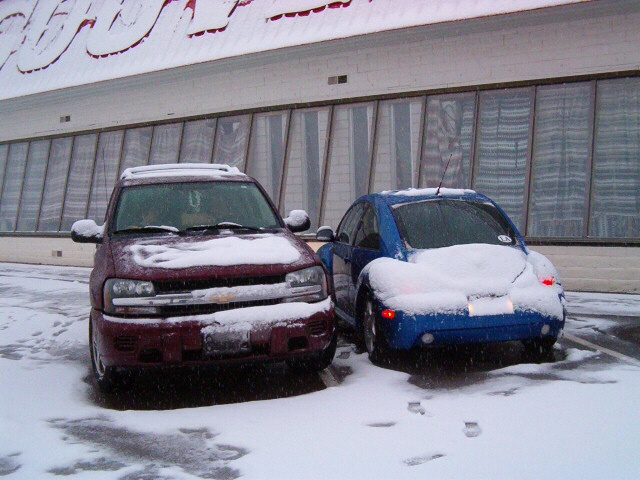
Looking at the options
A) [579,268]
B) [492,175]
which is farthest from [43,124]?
[579,268]

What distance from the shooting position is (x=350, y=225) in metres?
8.22

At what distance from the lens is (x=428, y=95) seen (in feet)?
43.8

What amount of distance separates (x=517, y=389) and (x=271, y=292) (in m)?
1.93

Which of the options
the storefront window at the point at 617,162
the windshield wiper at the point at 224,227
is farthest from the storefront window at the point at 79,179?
the windshield wiper at the point at 224,227

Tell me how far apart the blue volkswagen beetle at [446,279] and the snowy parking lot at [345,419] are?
339mm

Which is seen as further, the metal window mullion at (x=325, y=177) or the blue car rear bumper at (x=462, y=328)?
the metal window mullion at (x=325, y=177)

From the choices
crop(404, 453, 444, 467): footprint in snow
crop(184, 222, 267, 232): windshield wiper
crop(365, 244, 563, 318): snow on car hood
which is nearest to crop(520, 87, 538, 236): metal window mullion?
crop(365, 244, 563, 318): snow on car hood

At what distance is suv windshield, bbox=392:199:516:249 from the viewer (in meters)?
6.76

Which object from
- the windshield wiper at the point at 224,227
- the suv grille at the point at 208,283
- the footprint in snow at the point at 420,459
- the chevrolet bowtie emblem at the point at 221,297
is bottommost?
the footprint in snow at the point at 420,459

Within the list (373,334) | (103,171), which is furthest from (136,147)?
(373,334)

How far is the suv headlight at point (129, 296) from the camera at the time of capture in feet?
17.6

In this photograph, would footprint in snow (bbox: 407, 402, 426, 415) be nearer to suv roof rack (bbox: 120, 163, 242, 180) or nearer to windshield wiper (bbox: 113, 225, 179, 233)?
windshield wiper (bbox: 113, 225, 179, 233)

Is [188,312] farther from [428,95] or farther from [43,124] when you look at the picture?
[43,124]

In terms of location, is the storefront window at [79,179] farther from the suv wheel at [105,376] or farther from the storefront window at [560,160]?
the suv wheel at [105,376]
